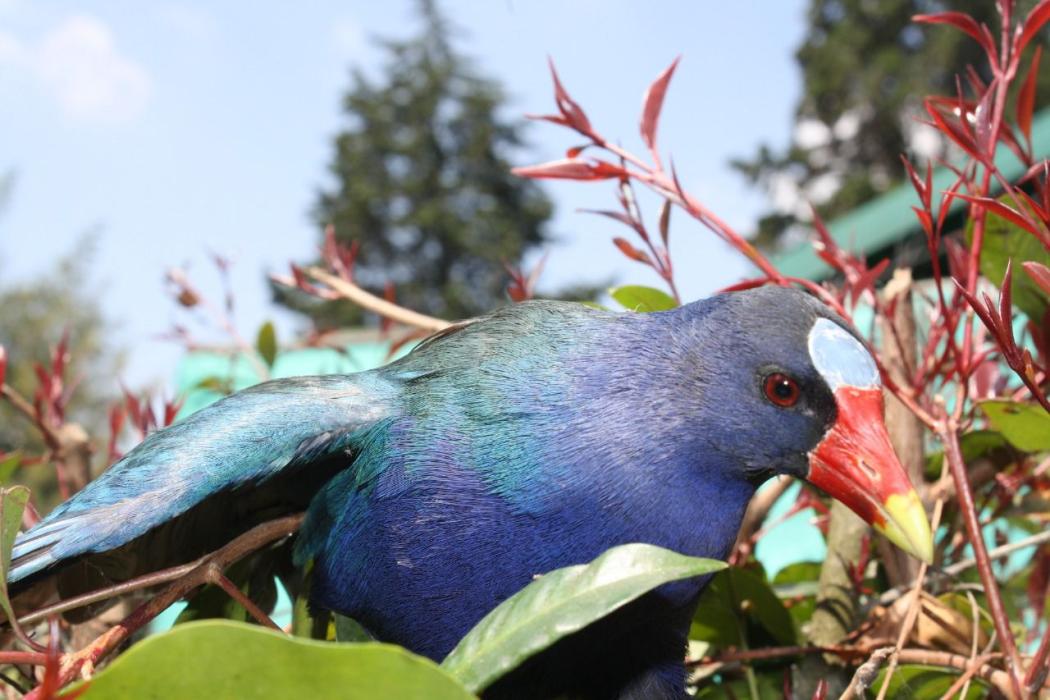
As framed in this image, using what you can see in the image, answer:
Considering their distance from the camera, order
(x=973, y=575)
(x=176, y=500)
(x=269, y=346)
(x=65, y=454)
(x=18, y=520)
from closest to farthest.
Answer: (x=18, y=520) < (x=176, y=500) < (x=973, y=575) < (x=65, y=454) < (x=269, y=346)

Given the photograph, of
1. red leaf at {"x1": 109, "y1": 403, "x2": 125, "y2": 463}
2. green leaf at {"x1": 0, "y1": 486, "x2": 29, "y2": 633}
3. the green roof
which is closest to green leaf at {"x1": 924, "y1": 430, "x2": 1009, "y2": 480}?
green leaf at {"x1": 0, "y1": 486, "x2": 29, "y2": 633}

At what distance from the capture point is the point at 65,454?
1.43 m

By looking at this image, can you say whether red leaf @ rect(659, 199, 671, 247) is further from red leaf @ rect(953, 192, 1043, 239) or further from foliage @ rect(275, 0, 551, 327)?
foliage @ rect(275, 0, 551, 327)

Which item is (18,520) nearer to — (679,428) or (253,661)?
(253,661)

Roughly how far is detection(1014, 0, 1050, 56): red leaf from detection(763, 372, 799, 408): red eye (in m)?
0.40

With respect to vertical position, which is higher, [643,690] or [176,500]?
[176,500]

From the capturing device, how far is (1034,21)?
0.91 metres

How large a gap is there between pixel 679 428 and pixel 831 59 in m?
19.9

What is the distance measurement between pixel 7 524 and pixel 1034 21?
3.22 ft

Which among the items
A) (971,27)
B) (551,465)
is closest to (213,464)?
(551,465)

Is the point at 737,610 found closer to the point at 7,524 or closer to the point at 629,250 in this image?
the point at 629,250

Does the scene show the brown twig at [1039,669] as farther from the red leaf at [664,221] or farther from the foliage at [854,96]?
the foliage at [854,96]

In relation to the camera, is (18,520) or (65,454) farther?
(65,454)

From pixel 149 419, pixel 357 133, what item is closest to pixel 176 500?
pixel 149 419
